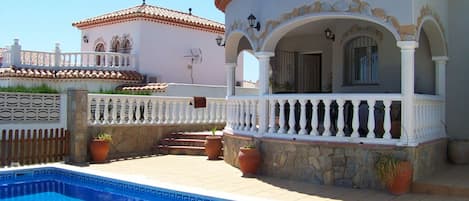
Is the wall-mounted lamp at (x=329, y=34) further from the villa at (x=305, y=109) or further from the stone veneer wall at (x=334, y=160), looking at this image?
the stone veneer wall at (x=334, y=160)

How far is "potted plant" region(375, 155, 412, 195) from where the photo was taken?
9820mm

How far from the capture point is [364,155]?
10.6 m

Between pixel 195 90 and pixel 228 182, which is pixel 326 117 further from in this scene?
pixel 195 90

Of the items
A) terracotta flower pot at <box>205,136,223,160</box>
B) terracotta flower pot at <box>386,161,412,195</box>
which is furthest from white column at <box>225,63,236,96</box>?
terracotta flower pot at <box>386,161,412,195</box>

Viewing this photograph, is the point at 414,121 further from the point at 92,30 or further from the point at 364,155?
the point at 92,30

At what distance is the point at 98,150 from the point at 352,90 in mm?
8007

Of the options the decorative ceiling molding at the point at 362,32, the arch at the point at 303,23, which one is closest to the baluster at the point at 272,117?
the arch at the point at 303,23

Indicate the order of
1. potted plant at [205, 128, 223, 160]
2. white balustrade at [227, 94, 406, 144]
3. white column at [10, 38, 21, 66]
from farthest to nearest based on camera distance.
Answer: white column at [10, 38, 21, 66] → potted plant at [205, 128, 223, 160] → white balustrade at [227, 94, 406, 144]

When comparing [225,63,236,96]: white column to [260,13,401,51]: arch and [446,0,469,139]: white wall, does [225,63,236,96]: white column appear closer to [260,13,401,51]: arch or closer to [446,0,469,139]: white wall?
[260,13,401,51]: arch

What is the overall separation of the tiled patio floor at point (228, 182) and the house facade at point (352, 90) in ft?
1.98

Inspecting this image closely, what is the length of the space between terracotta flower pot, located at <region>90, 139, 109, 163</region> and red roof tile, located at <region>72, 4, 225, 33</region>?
1064 cm

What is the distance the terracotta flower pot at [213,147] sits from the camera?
1521 centimetres

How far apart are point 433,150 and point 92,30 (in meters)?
20.6

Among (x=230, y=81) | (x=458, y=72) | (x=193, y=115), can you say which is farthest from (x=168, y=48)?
(x=458, y=72)
